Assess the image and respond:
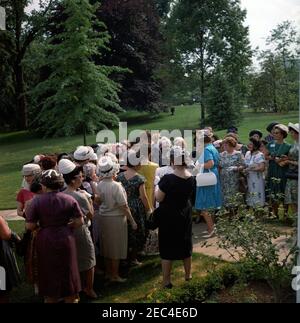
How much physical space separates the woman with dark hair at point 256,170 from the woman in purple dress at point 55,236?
3.96 metres

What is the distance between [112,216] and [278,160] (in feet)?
10.8

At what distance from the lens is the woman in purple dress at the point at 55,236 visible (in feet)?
14.0

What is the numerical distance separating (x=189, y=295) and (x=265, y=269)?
860 mm

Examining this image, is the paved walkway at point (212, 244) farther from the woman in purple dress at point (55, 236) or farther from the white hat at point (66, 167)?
the white hat at point (66, 167)

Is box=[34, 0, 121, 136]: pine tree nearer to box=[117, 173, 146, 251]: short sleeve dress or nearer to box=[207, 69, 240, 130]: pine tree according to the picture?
box=[207, 69, 240, 130]: pine tree

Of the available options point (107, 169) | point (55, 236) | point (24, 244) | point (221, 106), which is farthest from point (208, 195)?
point (221, 106)

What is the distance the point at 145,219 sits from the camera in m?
5.98

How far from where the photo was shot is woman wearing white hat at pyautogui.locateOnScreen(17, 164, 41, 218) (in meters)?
5.59

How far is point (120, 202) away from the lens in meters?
5.37

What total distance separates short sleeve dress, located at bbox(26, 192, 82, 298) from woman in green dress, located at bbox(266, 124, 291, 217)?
3.89 m

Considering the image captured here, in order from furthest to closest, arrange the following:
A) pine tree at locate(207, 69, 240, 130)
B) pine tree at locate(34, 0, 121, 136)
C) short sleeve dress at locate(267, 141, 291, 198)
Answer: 1. pine tree at locate(207, 69, 240, 130)
2. pine tree at locate(34, 0, 121, 136)
3. short sleeve dress at locate(267, 141, 291, 198)

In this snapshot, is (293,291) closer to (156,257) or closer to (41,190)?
(156,257)

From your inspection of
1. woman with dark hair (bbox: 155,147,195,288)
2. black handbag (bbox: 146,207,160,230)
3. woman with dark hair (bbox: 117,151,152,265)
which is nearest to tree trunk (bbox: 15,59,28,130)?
woman with dark hair (bbox: 117,151,152,265)

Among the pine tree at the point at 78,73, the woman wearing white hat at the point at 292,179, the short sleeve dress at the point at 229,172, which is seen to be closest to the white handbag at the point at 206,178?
the short sleeve dress at the point at 229,172
